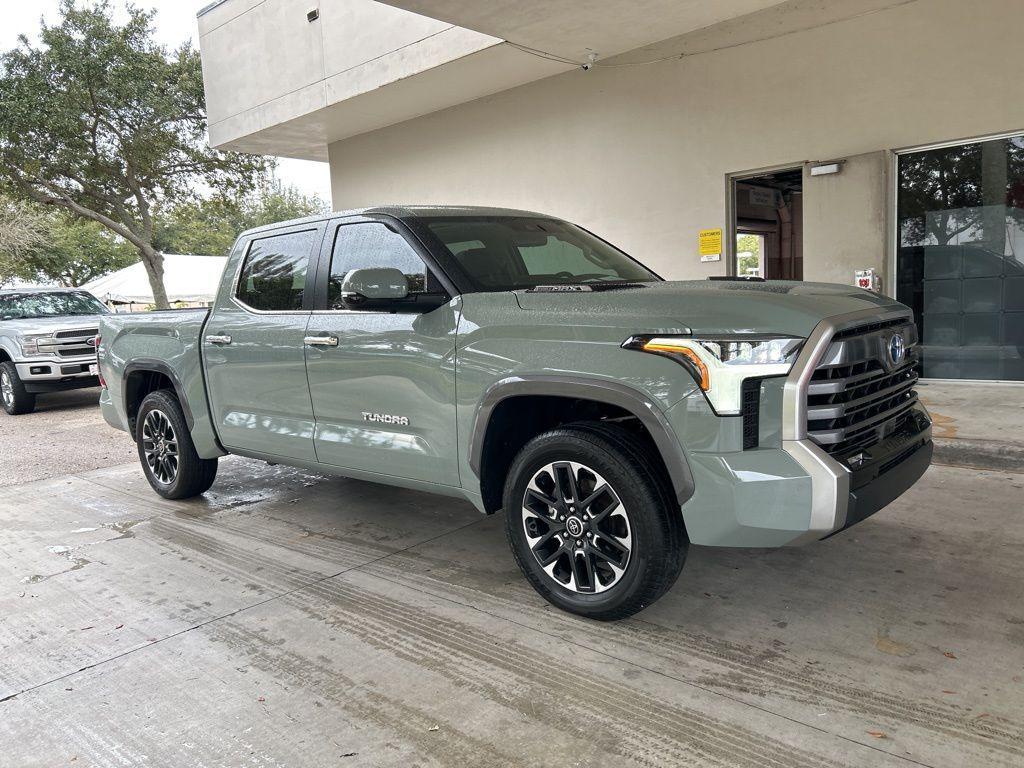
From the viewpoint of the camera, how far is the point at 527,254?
13.8 feet

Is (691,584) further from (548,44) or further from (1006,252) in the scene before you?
(548,44)

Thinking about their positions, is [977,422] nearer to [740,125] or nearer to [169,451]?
[740,125]

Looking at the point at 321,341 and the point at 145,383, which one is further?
the point at 145,383

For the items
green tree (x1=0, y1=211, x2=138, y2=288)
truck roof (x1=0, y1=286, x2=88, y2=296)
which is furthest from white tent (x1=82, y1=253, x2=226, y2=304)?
truck roof (x1=0, y1=286, x2=88, y2=296)

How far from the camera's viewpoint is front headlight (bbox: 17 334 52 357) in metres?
11.1

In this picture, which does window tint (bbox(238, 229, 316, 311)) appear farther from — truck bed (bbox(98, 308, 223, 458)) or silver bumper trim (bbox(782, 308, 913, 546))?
silver bumper trim (bbox(782, 308, 913, 546))

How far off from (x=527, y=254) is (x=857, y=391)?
6.24 feet

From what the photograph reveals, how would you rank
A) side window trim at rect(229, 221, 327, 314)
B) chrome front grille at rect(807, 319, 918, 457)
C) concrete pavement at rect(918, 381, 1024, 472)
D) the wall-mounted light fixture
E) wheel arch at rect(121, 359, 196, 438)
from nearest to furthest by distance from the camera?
chrome front grille at rect(807, 319, 918, 457) → side window trim at rect(229, 221, 327, 314) → wheel arch at rect(121, 359, 196, 438) → concrete pavement at rect(918, 381, 1024, 472) → the wall-mounted light fixture

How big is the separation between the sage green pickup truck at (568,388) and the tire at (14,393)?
8046 millimetres

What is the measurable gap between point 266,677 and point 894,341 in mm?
2972

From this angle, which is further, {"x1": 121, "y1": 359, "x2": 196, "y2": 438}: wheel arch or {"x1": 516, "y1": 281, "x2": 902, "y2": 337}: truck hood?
{"x1": 121, "y1": 359, "x2": 196, "y2": 438}: wheel arch

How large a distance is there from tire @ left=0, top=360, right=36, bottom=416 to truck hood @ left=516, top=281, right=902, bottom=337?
35.0 ft

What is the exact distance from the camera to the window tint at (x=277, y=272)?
15.0 ft

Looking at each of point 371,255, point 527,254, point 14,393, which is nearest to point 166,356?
point 371,255
